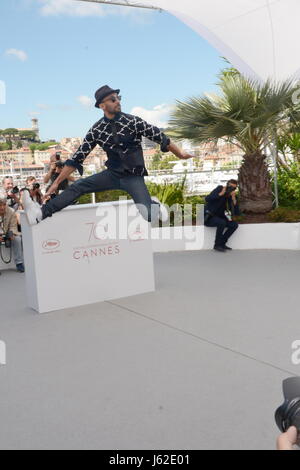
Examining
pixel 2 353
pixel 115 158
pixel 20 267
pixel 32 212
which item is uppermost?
pixel 115 158

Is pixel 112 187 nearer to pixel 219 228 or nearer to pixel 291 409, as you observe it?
pixel 219 228

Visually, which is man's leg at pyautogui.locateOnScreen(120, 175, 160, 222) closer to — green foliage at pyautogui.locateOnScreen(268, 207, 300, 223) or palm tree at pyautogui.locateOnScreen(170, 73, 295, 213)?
palm tree at pyautogui.locateOnScreen(170, 73, 295, 213)

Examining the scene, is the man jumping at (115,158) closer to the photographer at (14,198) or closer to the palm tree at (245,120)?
the photographer at (14,198)

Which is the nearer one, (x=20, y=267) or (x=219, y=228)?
(x=20, y=267)

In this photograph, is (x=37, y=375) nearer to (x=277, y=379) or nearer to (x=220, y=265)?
(x=277, y=379)

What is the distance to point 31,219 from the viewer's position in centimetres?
589

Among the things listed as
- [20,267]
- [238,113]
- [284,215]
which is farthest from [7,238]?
[284,215]

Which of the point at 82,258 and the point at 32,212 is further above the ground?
the point at 32,212

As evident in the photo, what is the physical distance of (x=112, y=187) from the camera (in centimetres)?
594

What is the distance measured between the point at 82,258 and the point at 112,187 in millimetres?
966

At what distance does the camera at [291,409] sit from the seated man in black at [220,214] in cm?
836

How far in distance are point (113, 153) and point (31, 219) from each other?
1.13 metres
